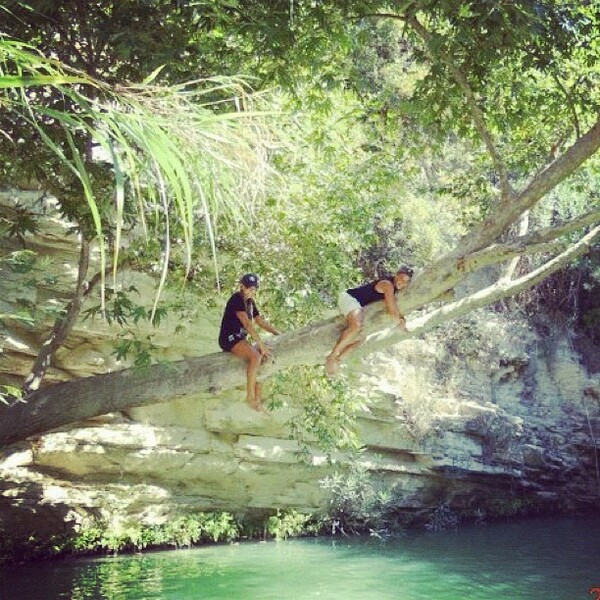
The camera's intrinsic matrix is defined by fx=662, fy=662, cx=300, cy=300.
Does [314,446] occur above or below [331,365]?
below

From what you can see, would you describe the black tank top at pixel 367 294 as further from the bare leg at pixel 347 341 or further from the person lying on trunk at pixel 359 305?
the bare leg at pixel 347 341

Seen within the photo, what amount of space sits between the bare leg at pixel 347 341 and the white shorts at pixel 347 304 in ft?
0.16

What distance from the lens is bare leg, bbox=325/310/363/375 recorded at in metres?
5.95

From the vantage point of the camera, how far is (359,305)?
20.1 ft

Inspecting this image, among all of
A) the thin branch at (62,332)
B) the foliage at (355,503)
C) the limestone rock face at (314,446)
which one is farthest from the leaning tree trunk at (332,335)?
the foliage at (355,503)

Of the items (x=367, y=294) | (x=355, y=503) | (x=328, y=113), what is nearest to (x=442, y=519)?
(x=355, y=503)

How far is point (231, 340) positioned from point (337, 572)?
500 centimetres

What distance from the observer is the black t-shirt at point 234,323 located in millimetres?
6406

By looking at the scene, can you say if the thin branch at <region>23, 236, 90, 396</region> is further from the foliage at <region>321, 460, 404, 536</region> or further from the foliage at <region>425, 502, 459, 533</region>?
the foliage at <region>425, 502, 459, 533</region>

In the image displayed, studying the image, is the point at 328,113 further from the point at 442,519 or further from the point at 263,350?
the point at 442,519

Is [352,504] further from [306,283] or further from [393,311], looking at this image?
[393,311]

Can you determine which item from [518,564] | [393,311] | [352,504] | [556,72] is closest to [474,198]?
[556,72]

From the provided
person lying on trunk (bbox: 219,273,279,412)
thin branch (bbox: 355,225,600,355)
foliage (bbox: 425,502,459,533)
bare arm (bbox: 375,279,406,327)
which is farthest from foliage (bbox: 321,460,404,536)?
bare arm (bbox: 375,279,406,327)

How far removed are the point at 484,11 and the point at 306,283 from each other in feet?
13.4
